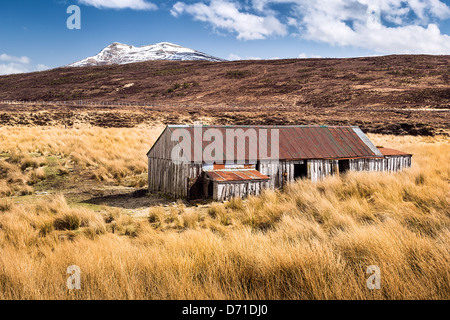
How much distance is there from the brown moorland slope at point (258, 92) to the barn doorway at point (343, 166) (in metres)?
25.8

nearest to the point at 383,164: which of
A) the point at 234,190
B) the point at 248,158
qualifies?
the point at 248,158

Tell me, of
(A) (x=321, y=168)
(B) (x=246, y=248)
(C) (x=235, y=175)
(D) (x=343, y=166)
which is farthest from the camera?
(D) (x=343, y=166)

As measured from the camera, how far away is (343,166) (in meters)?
15.2

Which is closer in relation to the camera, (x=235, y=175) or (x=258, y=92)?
(x=235, y=175)

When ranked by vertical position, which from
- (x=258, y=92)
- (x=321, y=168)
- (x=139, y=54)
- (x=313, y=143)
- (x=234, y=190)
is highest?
(x=139, y=54)

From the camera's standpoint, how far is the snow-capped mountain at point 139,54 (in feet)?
533

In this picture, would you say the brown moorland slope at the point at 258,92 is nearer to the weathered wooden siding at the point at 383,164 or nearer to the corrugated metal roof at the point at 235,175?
the weathered wooden siding at the point at 383,164

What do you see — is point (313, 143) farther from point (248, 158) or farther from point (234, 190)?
point (234, 190)

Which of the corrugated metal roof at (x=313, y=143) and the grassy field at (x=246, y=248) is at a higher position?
the corrugated metal roof at (x=313, y=143)

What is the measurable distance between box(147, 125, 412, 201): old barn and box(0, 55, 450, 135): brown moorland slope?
83.6 ft

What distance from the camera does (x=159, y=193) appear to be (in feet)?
45.8

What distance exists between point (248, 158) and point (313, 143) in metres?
3.39

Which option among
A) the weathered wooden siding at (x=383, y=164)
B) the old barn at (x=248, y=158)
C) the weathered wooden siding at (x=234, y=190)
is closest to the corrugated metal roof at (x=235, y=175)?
the old barn at (x=248, y=158)
